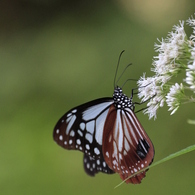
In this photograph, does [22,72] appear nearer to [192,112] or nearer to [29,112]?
[29,112]

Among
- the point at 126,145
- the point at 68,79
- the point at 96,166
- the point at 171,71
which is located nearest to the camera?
the point at 171,71

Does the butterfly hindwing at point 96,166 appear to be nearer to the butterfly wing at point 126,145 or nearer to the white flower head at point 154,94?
the butterfly wing at point 126,145

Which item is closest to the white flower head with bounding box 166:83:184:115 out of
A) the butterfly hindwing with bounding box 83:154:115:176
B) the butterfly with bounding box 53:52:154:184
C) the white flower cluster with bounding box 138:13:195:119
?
the white flower cluster with bounding box 138:13:195:119

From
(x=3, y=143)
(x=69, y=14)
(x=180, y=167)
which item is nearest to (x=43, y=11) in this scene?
(x=69, y=14)

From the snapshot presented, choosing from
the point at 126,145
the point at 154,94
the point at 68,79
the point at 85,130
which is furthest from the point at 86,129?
the point at 68,79

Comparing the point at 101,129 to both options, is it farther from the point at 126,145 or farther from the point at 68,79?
the point at 68,79

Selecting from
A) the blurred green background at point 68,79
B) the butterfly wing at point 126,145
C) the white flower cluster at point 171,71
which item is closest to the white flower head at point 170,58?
the white flower cluster at point 171,71

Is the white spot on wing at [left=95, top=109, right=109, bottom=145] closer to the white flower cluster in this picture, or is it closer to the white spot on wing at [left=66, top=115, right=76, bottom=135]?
the white spot on wing at [left=66, top=115, right=76, bottom=135]
